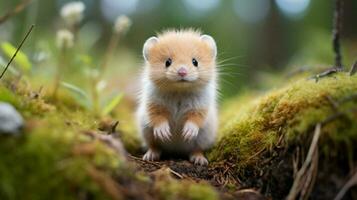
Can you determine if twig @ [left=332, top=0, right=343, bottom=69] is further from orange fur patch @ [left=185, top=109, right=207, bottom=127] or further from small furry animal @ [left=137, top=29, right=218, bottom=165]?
orange fur patch @ [left=185, top=109, right=207, bottom=127]

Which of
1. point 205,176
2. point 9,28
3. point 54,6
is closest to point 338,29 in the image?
point 205,176

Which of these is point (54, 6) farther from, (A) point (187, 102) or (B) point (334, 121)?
(B) point (334, 121)

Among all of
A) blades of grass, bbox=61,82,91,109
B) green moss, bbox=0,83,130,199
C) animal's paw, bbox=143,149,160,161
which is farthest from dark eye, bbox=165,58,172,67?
green moss, bbox=0,83,130,199

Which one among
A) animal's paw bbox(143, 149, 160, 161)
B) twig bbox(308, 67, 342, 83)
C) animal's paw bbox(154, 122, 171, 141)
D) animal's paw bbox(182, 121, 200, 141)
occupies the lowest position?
animal's paw bbox(143, 149, 160, 161)

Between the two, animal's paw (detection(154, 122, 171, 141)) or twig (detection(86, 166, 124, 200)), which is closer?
twig (detection(86, 166, 124, 200))

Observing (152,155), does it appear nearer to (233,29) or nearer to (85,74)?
(85,74)

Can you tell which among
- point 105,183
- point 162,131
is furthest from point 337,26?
point 105,183
